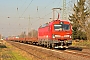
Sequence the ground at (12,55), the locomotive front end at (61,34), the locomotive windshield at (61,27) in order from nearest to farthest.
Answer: the ground at (12,55), the locomotive front end at (61,34), the locomotive windshield at (61,27)

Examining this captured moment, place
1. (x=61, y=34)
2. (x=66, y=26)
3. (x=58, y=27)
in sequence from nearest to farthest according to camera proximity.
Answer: (x=61, y=34)
(x=66, y=26)
(x=58, y=27)

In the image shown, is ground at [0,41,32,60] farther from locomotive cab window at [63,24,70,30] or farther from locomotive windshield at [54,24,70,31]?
locomotive cab window at [63,24,70,30]

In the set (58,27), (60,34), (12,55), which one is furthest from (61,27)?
(12,55)

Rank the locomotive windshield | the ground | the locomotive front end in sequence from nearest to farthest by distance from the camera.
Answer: the ground
the locomotive front end
the locomotive windshield

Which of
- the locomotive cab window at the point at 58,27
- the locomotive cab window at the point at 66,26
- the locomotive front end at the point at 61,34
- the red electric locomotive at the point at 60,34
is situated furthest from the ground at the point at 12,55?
the locomotive cab window at the point at 66,26

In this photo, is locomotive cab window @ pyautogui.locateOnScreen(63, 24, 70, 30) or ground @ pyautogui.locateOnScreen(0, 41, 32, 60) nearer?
ground @ pyautogui.locateOnScreen(0, 41, 32, 60)

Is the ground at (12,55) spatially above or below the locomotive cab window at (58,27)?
below

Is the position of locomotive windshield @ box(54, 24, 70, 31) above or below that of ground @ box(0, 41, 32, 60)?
above

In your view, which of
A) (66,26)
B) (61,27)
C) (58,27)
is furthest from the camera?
(58,27)

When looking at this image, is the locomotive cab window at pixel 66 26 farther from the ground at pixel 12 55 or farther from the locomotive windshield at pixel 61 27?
the ground at pixel 12 55

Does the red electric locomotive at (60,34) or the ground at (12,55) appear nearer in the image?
the ground at (12,55)

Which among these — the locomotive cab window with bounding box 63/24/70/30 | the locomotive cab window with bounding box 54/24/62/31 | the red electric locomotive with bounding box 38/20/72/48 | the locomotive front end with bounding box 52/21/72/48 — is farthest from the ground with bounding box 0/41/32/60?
the locomotive cab window with bounding box 63/24/70/30

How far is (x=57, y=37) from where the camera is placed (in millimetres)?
28047

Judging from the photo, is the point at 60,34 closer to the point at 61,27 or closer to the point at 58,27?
the point at 61,27
